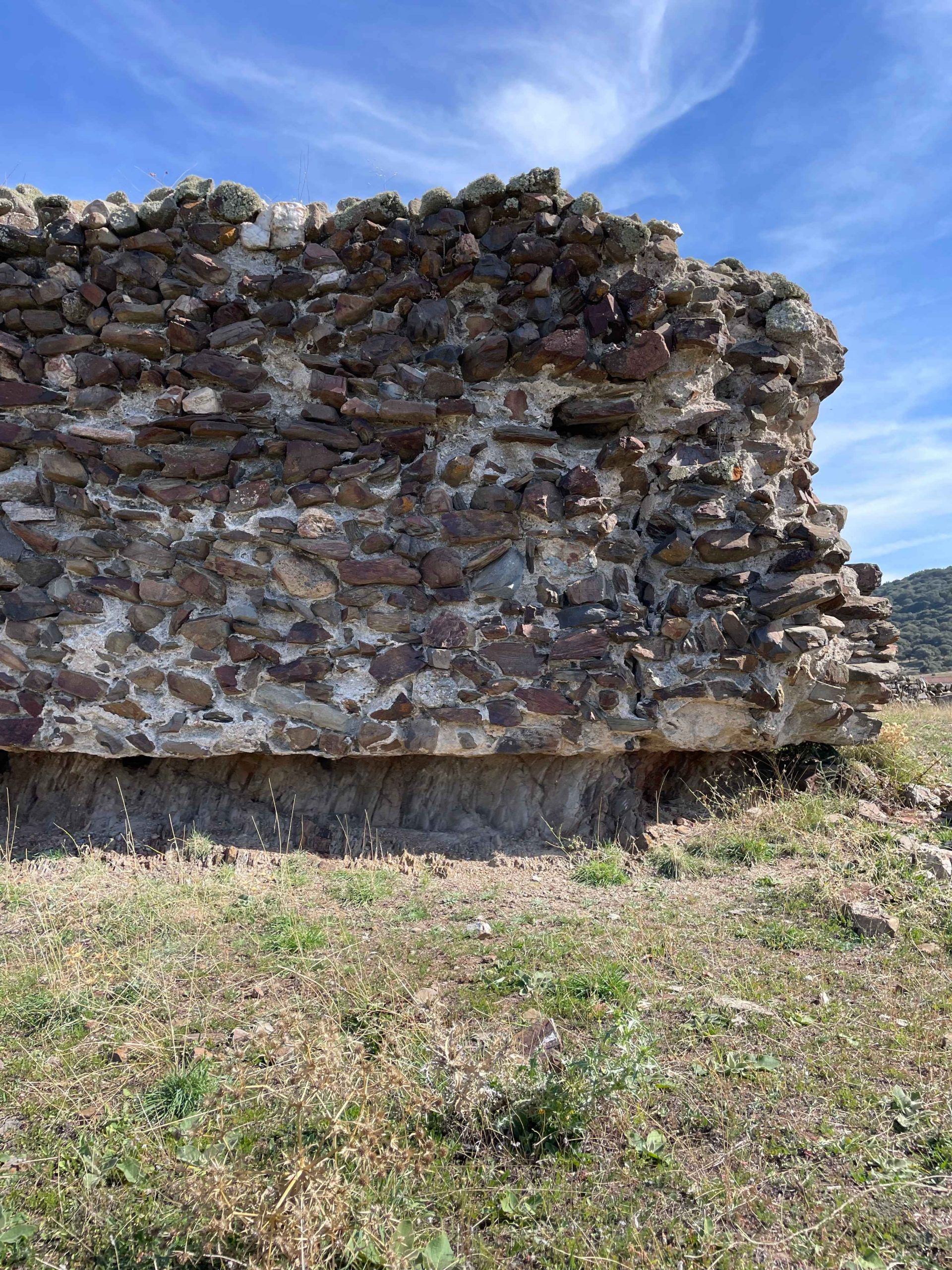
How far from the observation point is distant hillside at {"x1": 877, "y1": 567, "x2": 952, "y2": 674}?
85.2 ft

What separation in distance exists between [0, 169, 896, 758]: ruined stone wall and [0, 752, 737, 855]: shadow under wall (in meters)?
0.33

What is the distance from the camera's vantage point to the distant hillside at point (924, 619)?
2596 centimetres

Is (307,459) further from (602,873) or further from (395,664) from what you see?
(602,873)

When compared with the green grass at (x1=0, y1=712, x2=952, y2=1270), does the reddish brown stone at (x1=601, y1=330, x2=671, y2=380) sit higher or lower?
higher

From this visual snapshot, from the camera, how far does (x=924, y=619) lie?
3253 cm

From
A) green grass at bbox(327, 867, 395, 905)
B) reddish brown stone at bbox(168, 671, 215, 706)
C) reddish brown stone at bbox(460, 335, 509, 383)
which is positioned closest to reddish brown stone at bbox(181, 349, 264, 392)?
reddish brown stone at bbox(460, 335, 509, 383)

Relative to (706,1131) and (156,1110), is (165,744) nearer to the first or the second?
(156,1110)

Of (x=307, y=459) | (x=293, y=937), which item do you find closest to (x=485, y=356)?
(x=307, y=459)

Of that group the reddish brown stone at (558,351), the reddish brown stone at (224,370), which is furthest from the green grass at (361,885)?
the reddish brown stone at (558,351)

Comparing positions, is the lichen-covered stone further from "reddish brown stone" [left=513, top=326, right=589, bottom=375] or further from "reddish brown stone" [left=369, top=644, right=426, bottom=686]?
"reddish brown stone" [left=369, top=644, right=426, bottom=686]

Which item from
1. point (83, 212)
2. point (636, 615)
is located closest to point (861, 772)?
point (636, 615)

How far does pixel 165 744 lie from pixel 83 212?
10.9 feet

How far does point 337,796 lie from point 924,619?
3330 centimetres

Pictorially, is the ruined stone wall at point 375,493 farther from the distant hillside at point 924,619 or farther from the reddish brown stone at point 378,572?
the distant hillside at point 924,619
